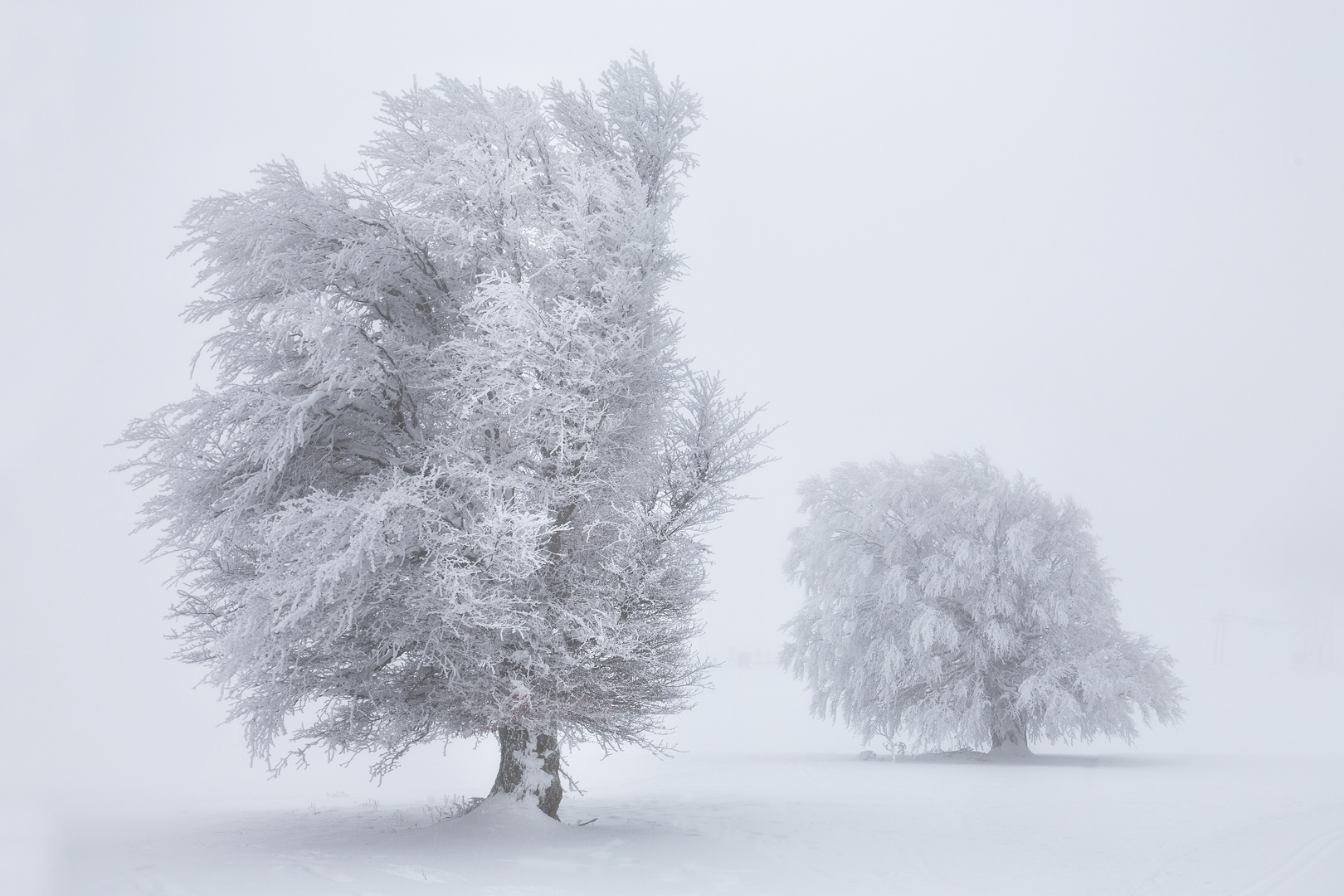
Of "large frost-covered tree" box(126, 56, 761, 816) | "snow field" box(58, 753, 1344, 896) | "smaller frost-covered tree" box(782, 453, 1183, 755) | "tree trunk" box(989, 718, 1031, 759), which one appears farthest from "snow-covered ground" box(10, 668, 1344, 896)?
"tree trunk" box(989, 718, 1031, 759)

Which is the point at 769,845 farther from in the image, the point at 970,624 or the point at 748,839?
the point at 970,624

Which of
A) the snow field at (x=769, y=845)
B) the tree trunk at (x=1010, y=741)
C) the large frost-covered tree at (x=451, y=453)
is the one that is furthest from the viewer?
the tree trunk at (x=1010, y=741)

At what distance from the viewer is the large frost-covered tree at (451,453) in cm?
902

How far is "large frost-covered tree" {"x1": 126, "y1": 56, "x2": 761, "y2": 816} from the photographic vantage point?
A: 9023 mm

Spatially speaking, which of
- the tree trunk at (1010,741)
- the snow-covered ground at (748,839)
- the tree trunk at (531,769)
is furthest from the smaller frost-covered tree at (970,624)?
the tree trunk at (531,769)

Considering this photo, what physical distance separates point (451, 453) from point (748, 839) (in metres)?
5.32

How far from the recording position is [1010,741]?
22.2 meters

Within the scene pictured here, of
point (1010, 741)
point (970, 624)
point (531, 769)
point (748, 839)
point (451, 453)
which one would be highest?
point (451, 453)

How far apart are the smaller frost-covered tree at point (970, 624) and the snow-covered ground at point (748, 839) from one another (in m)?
2.51

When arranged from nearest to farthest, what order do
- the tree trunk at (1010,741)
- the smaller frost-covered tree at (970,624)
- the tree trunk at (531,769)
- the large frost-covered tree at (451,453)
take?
the large frost-covered tree at (451,453) < the tree trunk at (531,769) < the smaller frost-covered tree at (970,624) < the tree trunk at (1010,741)

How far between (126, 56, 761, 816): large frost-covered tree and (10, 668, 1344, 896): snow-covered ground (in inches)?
52.3

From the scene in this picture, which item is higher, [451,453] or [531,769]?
[451,453]

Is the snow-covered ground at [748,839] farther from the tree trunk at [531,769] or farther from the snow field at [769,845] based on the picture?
the tree trunk at [531,769]

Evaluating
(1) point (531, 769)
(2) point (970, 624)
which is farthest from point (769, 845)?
(2) point (970, 624)
